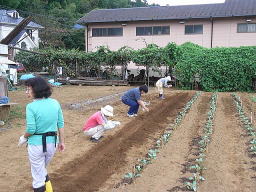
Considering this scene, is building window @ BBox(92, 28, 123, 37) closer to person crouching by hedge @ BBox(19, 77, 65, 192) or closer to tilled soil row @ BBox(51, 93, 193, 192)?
tilled soil row @ BBox(51, 93, 193, 192)

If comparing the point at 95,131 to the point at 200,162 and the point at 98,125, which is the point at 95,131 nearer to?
the point at 98,125

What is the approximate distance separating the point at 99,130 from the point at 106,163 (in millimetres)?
1599

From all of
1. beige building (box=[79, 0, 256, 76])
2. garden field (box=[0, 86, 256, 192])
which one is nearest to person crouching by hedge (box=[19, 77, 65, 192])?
garden field (box=[0, 86, 256, 192])

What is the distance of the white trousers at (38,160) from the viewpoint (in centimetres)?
389

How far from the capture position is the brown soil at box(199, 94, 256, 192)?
508 cm

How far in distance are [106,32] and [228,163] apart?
80.6 feet

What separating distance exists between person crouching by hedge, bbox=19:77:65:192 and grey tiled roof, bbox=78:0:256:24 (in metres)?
23.9

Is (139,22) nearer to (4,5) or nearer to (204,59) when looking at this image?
(204,59)

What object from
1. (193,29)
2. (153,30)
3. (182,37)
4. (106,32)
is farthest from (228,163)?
(106,32)

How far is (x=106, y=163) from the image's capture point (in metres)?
6.17

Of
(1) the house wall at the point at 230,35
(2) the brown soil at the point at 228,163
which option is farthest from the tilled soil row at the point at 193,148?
(1) the house wall at the point at 230,35

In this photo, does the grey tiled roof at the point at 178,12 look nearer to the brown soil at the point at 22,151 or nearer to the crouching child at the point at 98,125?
the brown soil at the point at 22,151

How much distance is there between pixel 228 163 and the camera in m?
6.15

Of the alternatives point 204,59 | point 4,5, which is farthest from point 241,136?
point 4,5
